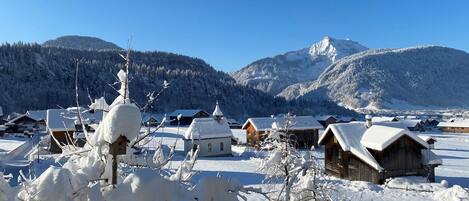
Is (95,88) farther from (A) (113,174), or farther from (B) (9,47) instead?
(A) (113,174)

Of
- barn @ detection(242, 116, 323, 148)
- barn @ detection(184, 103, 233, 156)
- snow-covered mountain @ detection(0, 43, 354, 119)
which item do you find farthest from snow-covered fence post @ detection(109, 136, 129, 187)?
snow-covered mountain @ detection(0, 43, 354, 119)

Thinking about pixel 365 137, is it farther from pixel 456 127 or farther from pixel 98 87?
pixel 98 87

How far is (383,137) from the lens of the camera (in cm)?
3034

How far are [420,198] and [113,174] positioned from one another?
2519 centimetres

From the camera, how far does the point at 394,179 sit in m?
29.3

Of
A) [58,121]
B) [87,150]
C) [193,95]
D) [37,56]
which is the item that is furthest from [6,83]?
[87,150]

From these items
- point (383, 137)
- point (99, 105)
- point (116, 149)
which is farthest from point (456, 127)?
point (116, 149)

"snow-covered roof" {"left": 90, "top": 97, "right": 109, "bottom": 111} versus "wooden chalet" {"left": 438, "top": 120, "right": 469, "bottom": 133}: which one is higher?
"snow-covered roof" {"left": 90, "top": 97, "right": 109, "bottom": 111}

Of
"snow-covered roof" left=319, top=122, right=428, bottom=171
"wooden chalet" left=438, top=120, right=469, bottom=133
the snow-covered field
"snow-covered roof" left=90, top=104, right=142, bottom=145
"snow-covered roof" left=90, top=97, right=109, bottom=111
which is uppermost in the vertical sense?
"snow-covered roof" left=90, top=97, right=109, bottom=111

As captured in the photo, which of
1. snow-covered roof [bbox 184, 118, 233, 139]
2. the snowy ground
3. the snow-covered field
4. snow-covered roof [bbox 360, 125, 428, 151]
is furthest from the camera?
snow-covered roof [bbox 184, 118, 233, 139]

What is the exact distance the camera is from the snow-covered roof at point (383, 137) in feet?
97.3

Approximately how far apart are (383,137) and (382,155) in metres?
1.34

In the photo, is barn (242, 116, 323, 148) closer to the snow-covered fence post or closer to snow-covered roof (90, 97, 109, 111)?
snow-covered roof (90, 97, 109, 111)

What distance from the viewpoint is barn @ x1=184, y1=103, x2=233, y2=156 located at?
45.6 meters
